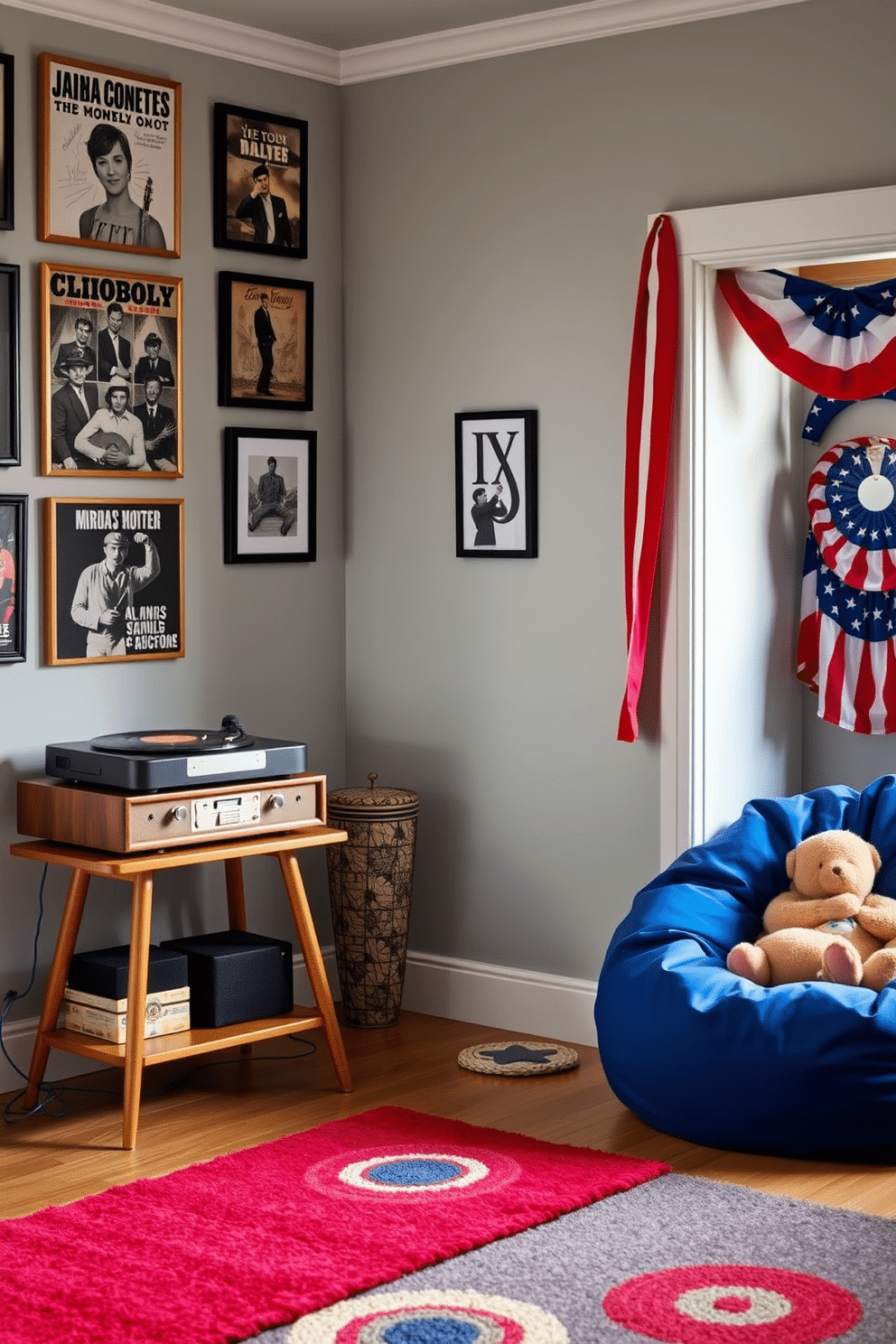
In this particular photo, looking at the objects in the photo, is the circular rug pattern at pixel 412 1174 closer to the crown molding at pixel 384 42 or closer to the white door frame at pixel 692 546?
the white door frame at pixel 692 546

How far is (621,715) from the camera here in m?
4.39

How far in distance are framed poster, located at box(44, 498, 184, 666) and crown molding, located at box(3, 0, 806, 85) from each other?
1229 millimetres

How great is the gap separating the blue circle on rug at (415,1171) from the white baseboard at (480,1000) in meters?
1.08

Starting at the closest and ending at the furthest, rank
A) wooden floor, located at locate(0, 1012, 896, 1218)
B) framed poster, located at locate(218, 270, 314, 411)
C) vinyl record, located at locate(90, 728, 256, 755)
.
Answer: wooden floor, located at locate(0, 1012, 896, 1218), vinyl record, located at locate(90, 728, 256, 755), framed poster, located at locate(218, 270, 314, 411)

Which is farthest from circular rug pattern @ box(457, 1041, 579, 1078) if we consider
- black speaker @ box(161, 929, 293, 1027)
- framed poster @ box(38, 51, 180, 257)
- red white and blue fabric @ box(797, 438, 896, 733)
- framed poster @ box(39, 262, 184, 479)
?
framed poster @ box(38, 51, 180, 257)

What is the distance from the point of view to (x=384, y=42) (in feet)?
15.8

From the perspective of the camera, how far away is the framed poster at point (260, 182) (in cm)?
464

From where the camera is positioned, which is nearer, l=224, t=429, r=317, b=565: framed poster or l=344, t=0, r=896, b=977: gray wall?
l=344, t=0, r=896, b=977: gray wall

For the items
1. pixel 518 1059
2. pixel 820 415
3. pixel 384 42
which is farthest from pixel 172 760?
pixel 384 42

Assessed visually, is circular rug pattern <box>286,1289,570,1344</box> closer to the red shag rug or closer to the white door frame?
the red shag rug

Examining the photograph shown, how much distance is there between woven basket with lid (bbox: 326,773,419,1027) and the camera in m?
4.70

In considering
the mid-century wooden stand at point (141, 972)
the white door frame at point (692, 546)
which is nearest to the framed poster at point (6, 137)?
the mid-century wooden stand at point (141, 972)

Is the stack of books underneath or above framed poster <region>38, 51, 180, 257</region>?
underneath

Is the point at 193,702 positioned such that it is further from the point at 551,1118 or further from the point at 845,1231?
the point at 845,1231
